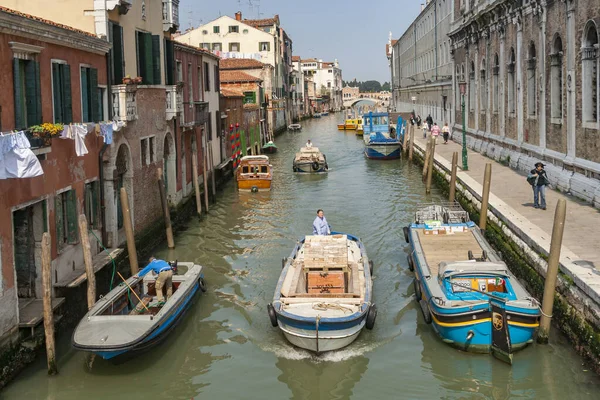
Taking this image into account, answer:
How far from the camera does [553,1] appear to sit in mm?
17984

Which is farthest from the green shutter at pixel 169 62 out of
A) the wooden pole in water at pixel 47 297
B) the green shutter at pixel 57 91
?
the wooden pole in water at pixel 47 297

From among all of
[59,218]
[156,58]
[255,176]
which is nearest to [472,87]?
[255,176]

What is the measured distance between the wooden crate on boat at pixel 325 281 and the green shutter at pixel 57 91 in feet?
16.7

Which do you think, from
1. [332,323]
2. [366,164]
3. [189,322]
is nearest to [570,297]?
[332,323]

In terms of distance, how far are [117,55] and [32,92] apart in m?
4.10

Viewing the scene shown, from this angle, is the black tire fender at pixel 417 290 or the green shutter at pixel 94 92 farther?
the green shutter at pixel 94 92

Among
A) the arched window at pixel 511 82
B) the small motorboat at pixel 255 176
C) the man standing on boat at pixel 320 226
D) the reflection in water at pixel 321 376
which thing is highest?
the arched window at pixel 511 82

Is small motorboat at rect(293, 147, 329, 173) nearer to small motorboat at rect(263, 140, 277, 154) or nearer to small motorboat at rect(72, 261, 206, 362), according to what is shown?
small motorboat at rect(263, 140, 277, 154)

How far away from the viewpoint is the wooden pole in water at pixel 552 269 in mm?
9492

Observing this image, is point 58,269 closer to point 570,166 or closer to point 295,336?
point 295,336

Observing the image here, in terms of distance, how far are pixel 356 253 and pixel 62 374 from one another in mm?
5985

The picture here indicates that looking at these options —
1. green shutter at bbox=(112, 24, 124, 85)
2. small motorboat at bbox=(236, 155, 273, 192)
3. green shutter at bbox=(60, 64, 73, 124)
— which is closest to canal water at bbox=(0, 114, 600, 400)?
green shutter at bbox=(60, 64, 73, 124)

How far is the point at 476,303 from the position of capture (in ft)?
31.4

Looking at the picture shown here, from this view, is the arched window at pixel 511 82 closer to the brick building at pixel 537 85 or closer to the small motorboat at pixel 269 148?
the brick building at pixel 537 85
